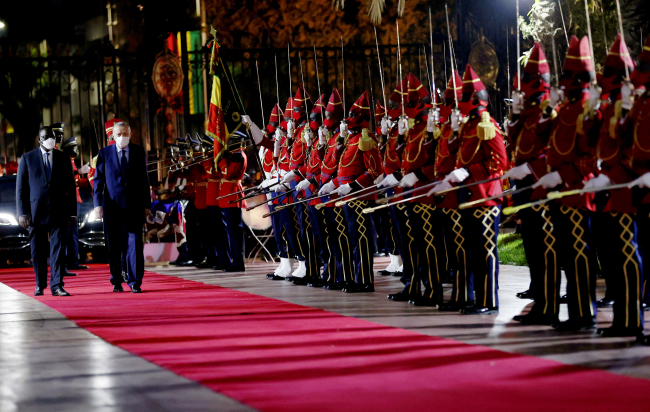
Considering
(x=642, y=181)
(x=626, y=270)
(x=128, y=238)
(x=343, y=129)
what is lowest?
(x=626, y=270)

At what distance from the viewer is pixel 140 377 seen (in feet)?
16.6

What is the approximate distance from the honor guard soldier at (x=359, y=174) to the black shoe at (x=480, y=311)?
1844 millimetres

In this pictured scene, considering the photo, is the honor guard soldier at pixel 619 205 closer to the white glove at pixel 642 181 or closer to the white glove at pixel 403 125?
the white glove at pixel 642 181

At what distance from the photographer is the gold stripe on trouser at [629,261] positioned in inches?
231

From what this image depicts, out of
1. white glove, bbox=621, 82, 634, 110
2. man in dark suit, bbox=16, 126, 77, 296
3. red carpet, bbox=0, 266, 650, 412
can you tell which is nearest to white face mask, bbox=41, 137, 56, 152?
man in dark suit, bbox=16, 126, 77, 296

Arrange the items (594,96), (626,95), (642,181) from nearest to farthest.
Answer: (642,181) < (626,95) < (594,96)

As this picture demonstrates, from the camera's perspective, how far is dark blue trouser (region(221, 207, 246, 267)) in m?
12.0

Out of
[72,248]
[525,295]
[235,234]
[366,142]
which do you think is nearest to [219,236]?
[235,234]

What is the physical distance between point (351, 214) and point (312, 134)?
120cm

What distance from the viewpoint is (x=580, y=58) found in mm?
6137

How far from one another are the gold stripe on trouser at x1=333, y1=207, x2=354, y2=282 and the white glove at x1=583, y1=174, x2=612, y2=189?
3610 mm

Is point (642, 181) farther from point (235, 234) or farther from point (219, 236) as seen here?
point (219, 236)

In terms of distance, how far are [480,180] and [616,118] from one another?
1460mm

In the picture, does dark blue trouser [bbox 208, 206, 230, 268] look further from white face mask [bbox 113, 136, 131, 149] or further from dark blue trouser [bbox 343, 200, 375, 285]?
dark blue trouser [bbox 343, 200, 375, 285]
